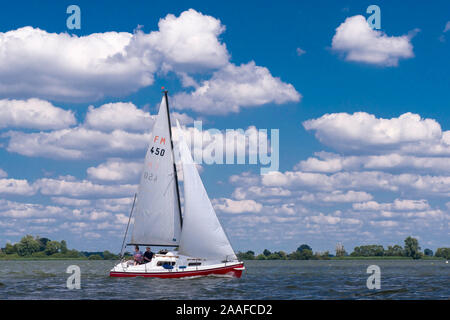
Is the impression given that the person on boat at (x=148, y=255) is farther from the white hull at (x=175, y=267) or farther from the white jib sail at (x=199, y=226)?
the white jib sail at (x=199, y=226)

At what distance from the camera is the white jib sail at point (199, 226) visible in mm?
54812

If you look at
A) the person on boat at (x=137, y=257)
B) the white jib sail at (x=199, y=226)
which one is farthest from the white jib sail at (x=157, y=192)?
the white jib sail at (x=199, y=226)

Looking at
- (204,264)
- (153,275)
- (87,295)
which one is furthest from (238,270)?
(87,295)

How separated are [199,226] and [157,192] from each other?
5.78m

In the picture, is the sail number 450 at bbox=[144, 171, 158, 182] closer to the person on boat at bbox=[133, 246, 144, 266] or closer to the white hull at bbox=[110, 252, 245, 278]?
the person on boat at bbox=[133, 246, 144, 266]

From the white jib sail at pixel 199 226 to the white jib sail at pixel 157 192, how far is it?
→ 2.11 meters

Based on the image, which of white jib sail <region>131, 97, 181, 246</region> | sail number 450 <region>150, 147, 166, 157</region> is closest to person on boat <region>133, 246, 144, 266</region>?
white jib sail <region>131, 97, 181, 246</region>

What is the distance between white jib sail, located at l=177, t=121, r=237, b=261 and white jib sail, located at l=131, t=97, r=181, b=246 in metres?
2.11

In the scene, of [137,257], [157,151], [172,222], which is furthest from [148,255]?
[157,151]

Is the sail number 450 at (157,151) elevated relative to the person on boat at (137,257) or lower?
elevated

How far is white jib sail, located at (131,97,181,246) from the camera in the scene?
5722 centimetres
